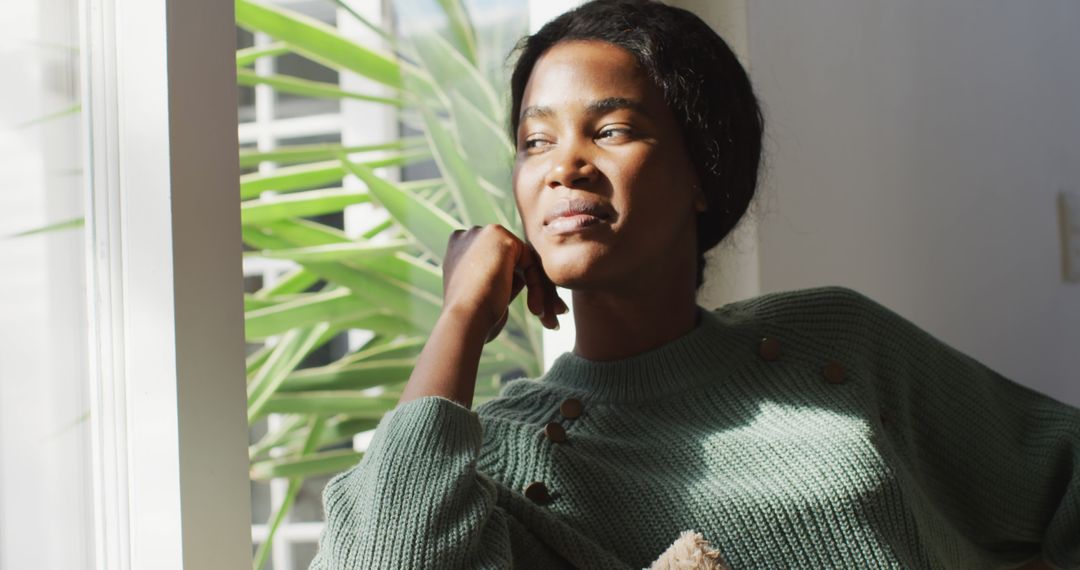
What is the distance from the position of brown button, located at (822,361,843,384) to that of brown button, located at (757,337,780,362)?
0.17 feet

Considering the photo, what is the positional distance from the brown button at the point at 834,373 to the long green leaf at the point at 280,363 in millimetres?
648

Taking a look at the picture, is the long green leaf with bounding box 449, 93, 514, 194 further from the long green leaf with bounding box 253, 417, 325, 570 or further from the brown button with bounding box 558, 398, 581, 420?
the brown button with bounding box 558, 398, 581, 420

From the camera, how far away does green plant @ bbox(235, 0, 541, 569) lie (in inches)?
51.9

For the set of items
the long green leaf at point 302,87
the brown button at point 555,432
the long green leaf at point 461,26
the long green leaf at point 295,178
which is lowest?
the brown button at point 555,432

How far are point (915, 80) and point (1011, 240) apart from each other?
0.40 m

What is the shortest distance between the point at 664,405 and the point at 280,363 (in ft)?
1.74

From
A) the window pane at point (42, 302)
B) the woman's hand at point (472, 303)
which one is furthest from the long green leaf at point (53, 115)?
the woman's hand at point (472, 303)

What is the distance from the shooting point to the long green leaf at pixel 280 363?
1.29m

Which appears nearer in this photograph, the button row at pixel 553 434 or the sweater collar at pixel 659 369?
the button row at pixel 553 434

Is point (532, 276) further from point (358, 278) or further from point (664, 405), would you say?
point (358, 278)

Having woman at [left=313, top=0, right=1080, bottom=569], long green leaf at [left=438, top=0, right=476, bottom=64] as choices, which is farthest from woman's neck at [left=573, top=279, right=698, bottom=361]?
long green leaf at [left=438, top=0, right=476, bottom=64]

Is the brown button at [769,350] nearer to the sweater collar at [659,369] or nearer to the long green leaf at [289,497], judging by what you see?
the sweater collar at [659,369]

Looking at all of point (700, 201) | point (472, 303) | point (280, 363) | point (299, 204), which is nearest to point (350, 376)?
point (280, 363)

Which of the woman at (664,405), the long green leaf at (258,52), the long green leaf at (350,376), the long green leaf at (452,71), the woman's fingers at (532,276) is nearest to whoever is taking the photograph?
the woman at (664,405)
